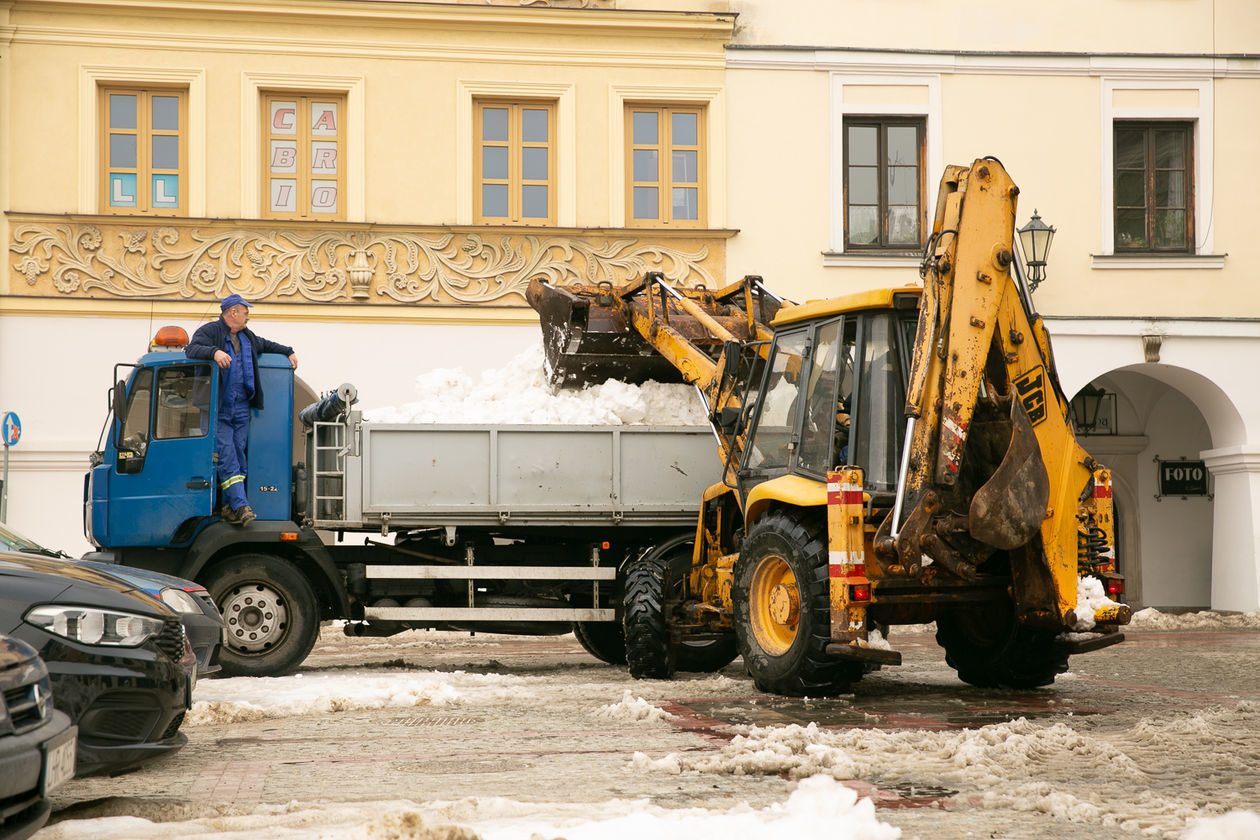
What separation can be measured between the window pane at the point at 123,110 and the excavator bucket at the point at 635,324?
8.03 m

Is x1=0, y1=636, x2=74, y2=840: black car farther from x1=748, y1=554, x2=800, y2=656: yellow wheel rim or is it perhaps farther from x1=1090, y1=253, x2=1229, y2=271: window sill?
x1=1090, y1=253, x2=1229, y2=271: window sill

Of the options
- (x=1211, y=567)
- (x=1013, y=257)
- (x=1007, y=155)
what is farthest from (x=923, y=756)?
(x=1211, y=567)

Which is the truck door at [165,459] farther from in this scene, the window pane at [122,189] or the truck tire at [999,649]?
the window pane at [122,189]

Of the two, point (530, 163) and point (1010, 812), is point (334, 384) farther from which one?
point (1010, 812)

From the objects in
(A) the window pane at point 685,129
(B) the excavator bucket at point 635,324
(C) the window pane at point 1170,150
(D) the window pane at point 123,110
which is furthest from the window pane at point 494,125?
(C) the window pane at point 1170,150

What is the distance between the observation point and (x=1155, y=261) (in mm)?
18844

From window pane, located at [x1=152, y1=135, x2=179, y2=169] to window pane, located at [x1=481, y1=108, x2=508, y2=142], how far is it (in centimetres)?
391

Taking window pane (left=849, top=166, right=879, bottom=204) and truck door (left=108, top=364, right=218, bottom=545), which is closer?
truck door (left=108, top=364, right=218, bottom=545)

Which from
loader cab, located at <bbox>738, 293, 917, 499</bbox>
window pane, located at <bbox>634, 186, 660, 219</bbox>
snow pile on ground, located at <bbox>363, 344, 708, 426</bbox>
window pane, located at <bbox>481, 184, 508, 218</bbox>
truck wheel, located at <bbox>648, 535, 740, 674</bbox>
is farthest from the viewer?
window pane, located at <bbox>634, 186, 660, 219</bbox>

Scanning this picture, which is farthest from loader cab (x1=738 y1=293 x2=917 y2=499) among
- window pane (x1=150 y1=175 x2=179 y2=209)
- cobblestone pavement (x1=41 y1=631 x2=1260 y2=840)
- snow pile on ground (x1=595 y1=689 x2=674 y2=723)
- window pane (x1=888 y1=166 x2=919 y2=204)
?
window pane (x1=150 y1=175 x2=179 y2=209)

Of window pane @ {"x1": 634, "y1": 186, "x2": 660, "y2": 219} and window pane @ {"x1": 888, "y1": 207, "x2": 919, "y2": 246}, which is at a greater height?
window pane @ {"x1": 634, "y1": 186, "x2": 660, "y2": 219}

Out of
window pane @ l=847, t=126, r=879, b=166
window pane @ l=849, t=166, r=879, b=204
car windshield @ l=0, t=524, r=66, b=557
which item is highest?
window pane @ l=847, t=126, r=879, b=166

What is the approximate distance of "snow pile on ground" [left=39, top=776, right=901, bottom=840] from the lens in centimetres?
454

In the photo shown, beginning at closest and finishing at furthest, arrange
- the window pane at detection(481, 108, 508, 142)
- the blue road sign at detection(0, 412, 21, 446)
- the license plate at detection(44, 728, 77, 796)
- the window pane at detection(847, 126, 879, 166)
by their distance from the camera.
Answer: the license plate at detection(44, 728, 77, 796)
the blue road sign at detection(0, 412, 21, 446)
the window pane at detection(481, 108, 508, 142)
the window pane at detection(847, 126, 879, 166)
